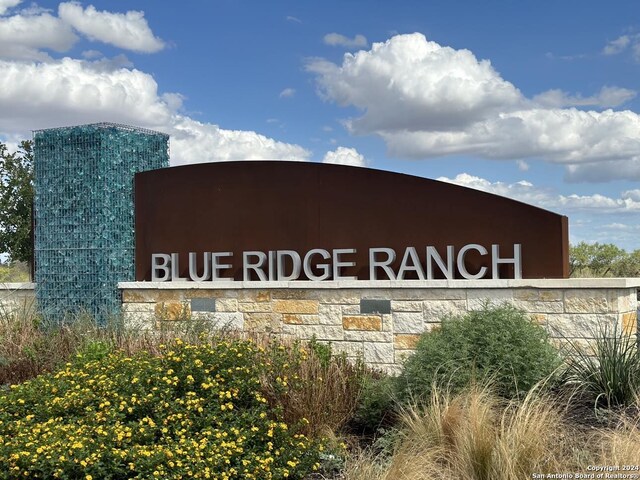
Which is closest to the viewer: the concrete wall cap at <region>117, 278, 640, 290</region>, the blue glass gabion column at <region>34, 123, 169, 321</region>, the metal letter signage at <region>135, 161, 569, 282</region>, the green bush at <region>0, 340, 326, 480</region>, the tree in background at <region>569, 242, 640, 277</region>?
the green bush at <region>0, 340, 326, 480</region>

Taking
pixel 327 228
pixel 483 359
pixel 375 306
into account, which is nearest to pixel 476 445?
pixel 483 359

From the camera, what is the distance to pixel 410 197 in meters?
10.8

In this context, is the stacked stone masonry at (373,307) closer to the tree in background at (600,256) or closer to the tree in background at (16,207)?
the tree in background at (16,207)

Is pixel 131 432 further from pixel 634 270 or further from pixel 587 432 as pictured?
pixel 634 270

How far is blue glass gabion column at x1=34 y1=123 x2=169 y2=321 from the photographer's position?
13039mm

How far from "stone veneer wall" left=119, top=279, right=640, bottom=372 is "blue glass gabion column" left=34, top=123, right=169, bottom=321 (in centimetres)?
96

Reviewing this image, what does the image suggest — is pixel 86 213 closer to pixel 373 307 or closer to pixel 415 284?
pixel 373 307

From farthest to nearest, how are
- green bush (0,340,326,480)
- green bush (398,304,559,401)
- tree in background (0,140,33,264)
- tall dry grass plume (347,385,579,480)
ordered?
1. tree in background (0,140,33,264)
2. green bush (398,304,559,401)
3. green bush (0,340,326,480)
4. tall dry grass plume (347,385,579,480)

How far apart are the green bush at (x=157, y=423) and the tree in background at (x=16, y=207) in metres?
10.9

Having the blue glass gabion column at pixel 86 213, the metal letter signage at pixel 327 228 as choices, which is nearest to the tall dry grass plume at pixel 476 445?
the metal letter signage at pixel 327 228

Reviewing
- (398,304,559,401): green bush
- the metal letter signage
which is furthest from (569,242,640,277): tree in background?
(398,304,559,401): green bush

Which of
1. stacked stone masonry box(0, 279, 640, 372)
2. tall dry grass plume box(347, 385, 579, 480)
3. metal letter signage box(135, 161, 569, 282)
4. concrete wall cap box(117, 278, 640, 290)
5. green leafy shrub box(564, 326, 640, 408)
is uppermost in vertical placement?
metal letter signage box(135, 161, 569, 282)

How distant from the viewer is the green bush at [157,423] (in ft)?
18.8

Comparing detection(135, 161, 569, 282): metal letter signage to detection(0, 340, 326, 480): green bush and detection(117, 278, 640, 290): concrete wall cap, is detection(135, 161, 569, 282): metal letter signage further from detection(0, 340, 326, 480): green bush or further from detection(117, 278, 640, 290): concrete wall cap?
detection(0, 340, 326, 480): green bush
